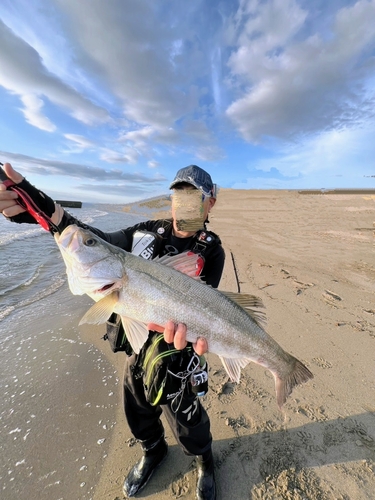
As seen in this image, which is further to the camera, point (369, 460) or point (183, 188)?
point (183, 188)

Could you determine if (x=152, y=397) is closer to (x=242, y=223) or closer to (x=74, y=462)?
(x=74, y=462)

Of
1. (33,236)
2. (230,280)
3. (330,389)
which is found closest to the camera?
(330,389)

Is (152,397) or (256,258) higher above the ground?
(152,397)

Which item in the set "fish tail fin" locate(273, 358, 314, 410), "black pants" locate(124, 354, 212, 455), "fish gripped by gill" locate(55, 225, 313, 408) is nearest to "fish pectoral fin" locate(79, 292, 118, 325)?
"fish gripped by gill" locate(55, 225, 313, 408)

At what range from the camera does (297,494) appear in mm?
2443

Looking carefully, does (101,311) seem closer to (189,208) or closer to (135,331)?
(135,331)

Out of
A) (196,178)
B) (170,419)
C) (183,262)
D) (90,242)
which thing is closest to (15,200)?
(90,242)

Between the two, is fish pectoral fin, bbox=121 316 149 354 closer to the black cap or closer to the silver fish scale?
the silver fish scale

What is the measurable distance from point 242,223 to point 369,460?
56.5 ft

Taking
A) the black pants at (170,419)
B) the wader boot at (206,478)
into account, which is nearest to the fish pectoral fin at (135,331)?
the black pants at (170,419)

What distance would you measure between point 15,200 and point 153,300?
1.57 metres

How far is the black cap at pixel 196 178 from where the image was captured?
3.01m

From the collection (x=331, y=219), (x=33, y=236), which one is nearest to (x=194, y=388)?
(x=33, y=236)

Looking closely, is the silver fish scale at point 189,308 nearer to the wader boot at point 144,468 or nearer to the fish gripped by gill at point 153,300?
the fish gripped by gill at point 153,300
